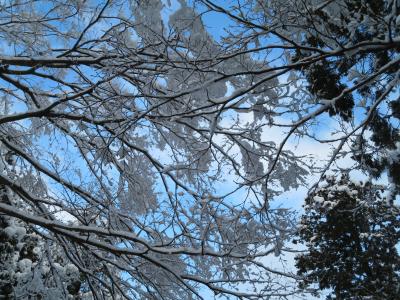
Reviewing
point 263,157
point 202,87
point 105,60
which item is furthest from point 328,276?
point 202,87

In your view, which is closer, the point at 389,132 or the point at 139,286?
the point at 139,286

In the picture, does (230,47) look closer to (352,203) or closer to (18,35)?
(18,35)

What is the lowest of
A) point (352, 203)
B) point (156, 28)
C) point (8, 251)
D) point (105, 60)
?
point (8, 251)

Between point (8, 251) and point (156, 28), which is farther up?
point (156, 28)

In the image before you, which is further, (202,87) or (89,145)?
(89,145)

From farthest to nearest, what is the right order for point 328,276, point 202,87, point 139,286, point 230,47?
1. point 328,276
2. point 139,286
3. point 230,47
4. point 202,87

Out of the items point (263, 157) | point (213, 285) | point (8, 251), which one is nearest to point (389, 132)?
point (263, 157)

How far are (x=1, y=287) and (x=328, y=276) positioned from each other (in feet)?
37.7

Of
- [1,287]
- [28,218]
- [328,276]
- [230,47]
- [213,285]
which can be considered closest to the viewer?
[230,47]

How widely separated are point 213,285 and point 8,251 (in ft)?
13.4

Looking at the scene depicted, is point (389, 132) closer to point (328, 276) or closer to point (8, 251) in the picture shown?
point (8, 251)

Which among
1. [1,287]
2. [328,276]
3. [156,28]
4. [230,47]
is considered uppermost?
[328,276]

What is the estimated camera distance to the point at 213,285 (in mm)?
4969

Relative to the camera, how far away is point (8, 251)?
23.7 feet
